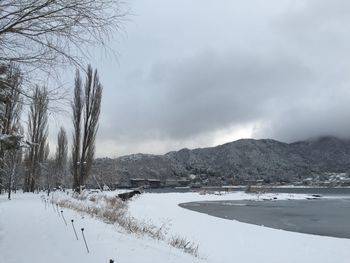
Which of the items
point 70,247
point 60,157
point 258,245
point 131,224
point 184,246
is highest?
point 60,157

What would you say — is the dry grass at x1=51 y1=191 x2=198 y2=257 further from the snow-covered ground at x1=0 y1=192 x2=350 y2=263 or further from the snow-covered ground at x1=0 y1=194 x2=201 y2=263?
the snow-covered ground at x1=0 y1=194 x2=201 y2=263

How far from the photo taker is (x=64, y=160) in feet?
168

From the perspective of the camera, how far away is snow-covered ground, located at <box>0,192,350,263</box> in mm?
7523

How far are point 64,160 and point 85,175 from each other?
2118 centimetres

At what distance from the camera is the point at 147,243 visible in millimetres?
9125

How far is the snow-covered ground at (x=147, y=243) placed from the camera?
24.7ft

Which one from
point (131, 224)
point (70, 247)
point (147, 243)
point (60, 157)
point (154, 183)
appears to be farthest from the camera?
point (154, 183)

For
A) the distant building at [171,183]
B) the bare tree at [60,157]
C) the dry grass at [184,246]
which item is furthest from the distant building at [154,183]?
the dry grass at [184,246]

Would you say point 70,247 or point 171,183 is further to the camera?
point 171,183

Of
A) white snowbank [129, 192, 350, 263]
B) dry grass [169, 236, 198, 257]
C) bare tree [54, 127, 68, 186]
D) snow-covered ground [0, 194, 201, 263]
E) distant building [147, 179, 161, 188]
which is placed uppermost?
bare tree [54, 127, 68, 186]

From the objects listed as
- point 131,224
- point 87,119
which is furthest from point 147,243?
point 87,119

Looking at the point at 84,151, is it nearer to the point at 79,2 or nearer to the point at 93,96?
the point at 93,96

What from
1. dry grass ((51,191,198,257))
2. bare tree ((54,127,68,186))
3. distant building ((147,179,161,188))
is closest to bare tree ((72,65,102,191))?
dry grass ((51,191,198,257))

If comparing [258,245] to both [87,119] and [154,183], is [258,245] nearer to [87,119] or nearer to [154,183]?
[87,119]
